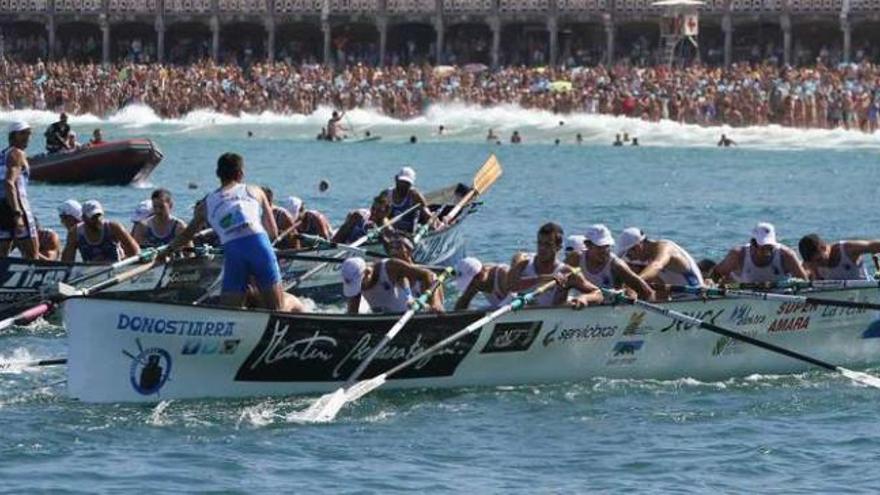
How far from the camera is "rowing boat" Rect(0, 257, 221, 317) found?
26.0m

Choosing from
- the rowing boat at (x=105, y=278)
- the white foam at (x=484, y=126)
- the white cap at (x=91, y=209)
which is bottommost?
the white foam at (x=484, y=126)

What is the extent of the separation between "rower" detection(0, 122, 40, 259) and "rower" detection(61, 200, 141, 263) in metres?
0.46

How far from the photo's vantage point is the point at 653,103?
268ft

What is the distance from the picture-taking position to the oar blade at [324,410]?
20.3 meters

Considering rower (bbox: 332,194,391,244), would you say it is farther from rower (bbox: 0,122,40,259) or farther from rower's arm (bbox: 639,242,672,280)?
rower's arm (bbox: 639,242,672,280)

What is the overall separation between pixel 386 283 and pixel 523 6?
77374 millimetres

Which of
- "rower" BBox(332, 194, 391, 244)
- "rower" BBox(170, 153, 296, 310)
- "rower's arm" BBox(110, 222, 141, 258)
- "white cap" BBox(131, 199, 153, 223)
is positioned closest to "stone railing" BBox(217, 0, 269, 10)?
"rower" BBox(332, 194, 391, 244)

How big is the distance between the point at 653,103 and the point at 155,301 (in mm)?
62924

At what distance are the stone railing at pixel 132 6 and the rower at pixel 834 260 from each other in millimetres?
84693

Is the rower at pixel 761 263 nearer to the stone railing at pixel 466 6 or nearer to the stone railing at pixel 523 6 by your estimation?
the stone railing at pixel 523 6

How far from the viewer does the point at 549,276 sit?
22.5 metres

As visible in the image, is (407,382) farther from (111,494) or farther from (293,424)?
(111,494)

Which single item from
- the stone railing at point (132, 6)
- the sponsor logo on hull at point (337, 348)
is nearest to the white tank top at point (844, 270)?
the sponsor logo on hull at point (337, 348)

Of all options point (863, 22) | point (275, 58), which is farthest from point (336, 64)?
point (863, 22)
